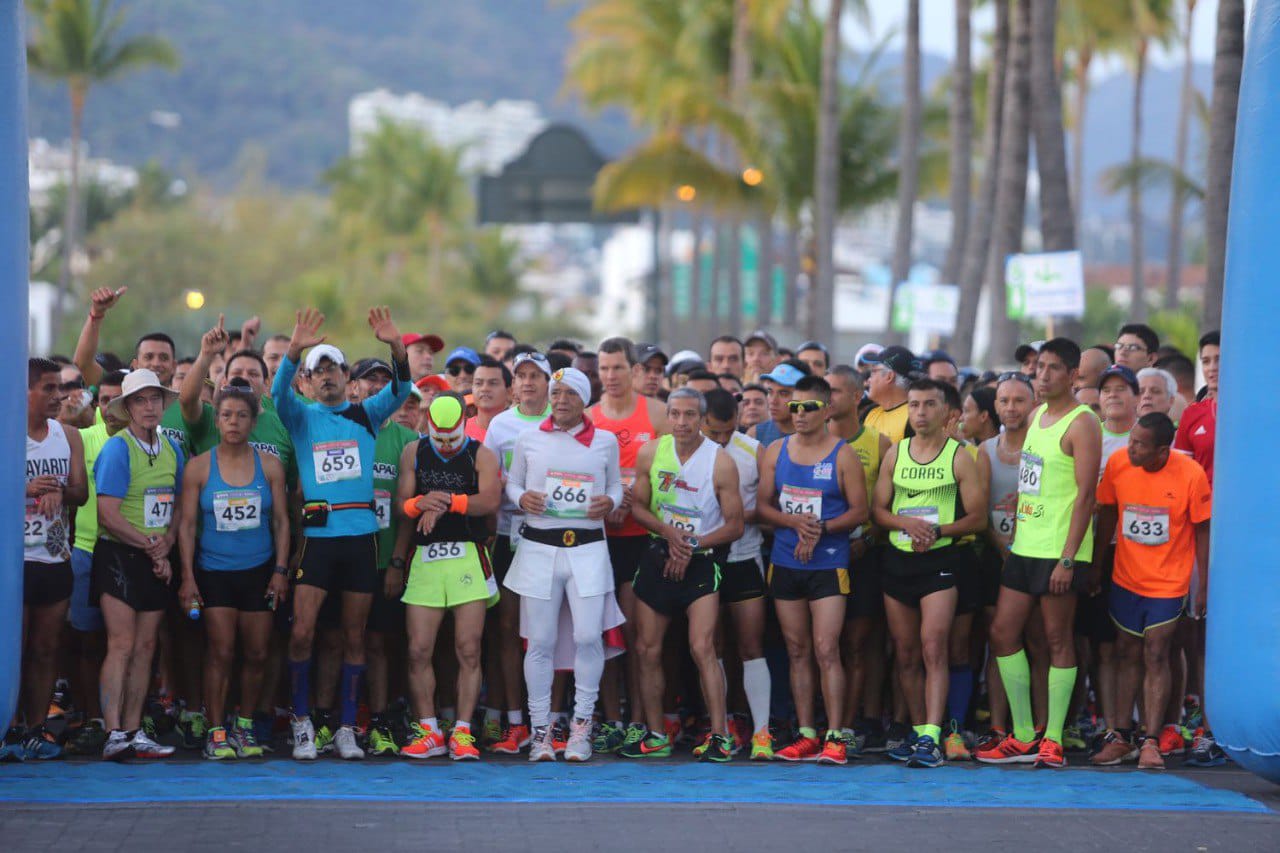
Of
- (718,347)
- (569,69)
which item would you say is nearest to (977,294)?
(718,347)

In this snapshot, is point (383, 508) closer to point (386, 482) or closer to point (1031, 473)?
point (386, 482)

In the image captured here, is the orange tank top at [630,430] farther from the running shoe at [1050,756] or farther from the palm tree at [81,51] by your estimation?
the palm tree at [81,51]

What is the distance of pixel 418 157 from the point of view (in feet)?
313

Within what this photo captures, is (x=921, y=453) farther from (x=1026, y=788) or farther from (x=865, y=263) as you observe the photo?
(x=865, y=263)

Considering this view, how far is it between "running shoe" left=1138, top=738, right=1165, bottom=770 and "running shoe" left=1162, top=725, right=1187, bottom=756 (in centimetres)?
24

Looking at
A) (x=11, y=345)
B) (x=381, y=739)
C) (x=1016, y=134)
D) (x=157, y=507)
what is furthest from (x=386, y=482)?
(x=1016, y=134)

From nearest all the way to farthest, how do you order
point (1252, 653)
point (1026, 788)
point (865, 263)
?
point (1252, 653) → point (1026, 788) → point (865, 263)

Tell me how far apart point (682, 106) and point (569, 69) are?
19645 mm

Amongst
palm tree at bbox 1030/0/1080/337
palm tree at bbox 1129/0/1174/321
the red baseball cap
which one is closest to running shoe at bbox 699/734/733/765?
the red baseball cap

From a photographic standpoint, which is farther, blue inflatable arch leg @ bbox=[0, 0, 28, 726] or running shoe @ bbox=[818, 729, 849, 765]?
running shoe @ bbox=[818, 729, 849, 765]

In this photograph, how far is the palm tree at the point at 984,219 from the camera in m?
24.0

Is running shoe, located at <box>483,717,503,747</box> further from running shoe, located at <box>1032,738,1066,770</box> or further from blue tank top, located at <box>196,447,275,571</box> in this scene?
running shoe, located at <box>1032,738,1066,770</box>

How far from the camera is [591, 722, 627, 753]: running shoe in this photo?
10281 mm

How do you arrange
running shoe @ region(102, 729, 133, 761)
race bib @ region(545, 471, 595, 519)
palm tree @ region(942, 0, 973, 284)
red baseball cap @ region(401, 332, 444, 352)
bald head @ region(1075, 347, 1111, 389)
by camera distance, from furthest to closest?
palm tree @ region(942, 0, 973, 284), red baseball cap @ region(401, 332, 444, 352), bald head @ region(1075, 347, 1111, 389), race bib @ region(545, 471, 595, 519), running shoe @ region(102, 729, 133, 761)
